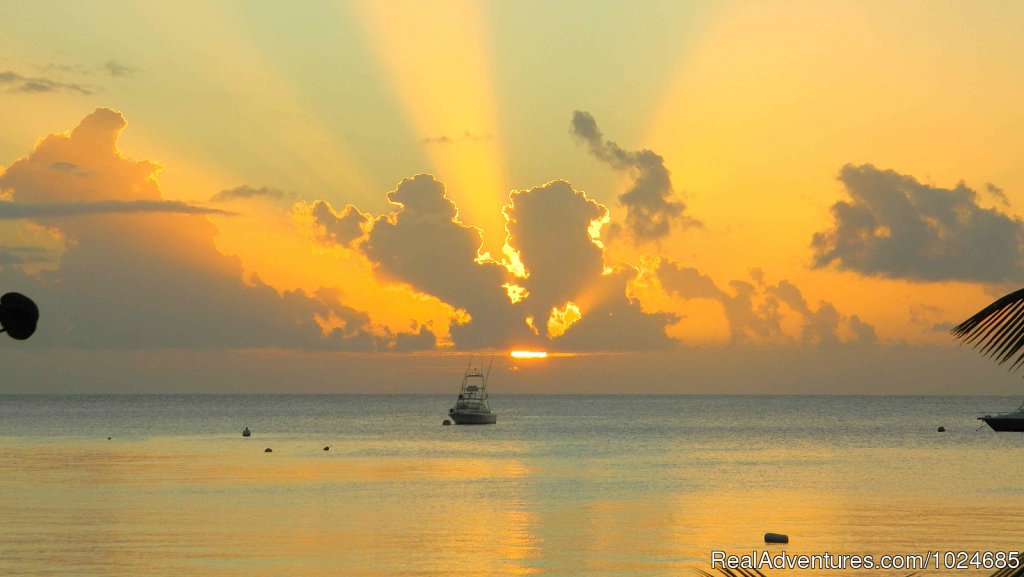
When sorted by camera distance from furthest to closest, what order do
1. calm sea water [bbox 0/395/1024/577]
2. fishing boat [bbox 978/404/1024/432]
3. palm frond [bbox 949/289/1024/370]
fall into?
1. fishing boat [bbox 978/404/1024/432]
2. calm sea water [bbox 0/395/1024/577]
3. palm frond [bbox 949/289/1024/370]

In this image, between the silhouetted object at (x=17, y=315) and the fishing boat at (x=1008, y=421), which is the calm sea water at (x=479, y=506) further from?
the silhouetted object at (x=17, y=315)

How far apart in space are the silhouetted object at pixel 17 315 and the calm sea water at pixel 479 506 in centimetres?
3609

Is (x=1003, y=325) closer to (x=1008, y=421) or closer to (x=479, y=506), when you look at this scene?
(x=479, y=506)

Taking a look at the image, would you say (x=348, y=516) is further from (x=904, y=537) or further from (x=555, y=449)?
(x=555, y=449)

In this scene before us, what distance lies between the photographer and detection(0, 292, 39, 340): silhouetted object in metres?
7.98

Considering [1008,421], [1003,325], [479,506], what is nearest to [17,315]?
[1003,325]

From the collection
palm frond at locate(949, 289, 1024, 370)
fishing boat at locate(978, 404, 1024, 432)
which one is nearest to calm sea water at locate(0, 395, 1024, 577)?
fishing boat at locate(978, 404, 1024, 432)

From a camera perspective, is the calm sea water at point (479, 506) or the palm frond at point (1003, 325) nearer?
the palm frond at point (1003, 325)

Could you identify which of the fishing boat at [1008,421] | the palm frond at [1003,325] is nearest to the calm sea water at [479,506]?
the fishing boat at [1008,421]

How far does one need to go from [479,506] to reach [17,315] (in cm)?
6009

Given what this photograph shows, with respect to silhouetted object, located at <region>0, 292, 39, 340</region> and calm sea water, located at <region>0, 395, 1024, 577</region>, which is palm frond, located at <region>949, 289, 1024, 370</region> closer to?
silhouetted object, located at <region>0, 292, 39, 340</region>

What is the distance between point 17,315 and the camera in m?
8.07

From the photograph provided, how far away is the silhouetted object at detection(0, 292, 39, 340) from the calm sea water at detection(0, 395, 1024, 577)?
36.1 metres

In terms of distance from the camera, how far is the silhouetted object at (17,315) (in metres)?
7.98
